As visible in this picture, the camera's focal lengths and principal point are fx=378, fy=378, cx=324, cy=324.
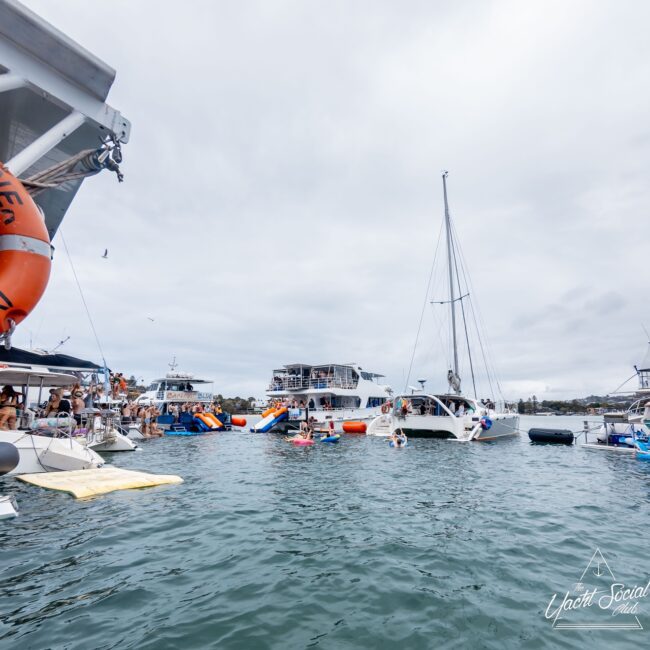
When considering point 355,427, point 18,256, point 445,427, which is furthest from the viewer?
point 355,427

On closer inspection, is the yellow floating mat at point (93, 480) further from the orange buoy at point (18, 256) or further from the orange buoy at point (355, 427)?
the orange buoy at point (355, 427)

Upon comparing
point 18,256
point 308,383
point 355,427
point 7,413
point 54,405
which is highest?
point 18,256

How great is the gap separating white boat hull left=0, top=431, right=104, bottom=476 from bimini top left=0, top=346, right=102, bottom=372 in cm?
244

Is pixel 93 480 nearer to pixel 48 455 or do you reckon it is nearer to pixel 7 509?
pixel 48 455

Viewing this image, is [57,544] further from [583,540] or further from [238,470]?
[583,540]

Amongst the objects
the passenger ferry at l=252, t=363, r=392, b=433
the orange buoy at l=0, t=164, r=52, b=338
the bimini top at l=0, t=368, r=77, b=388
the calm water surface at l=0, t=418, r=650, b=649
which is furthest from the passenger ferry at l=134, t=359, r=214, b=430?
the orange buoy at l=0, t=164, r=52, b=338

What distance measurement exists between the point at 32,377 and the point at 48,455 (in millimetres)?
3314

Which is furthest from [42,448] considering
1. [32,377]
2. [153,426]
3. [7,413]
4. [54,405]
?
[153,426]

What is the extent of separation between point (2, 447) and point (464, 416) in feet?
80.9

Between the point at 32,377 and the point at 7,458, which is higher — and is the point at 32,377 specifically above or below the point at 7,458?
above

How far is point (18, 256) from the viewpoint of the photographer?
15.8 ft

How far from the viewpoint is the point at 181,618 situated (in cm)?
421

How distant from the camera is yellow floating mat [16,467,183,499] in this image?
9781mm

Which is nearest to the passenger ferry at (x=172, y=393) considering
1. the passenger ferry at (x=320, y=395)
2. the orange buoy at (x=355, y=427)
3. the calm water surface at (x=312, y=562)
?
the passenger ferry at (x=320, y=395)
